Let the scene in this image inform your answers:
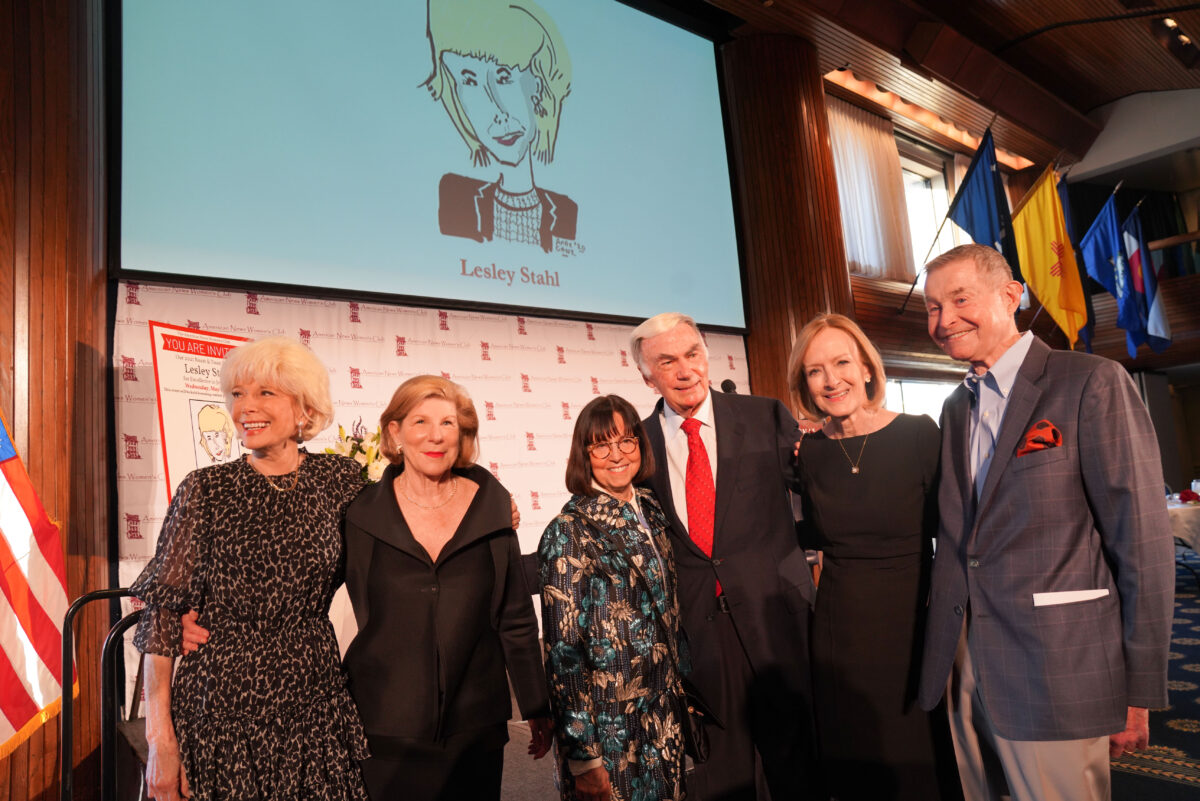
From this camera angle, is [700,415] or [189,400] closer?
[700,415]

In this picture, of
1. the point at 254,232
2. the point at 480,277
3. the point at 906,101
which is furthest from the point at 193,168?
the point at 906,101

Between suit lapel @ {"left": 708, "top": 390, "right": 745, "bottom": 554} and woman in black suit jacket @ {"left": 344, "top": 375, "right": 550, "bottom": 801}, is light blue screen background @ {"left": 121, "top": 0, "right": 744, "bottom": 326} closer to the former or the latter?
woman in black suit jacket @ {"left": 344, "top": 375, "right": 550, "bottom": 801}

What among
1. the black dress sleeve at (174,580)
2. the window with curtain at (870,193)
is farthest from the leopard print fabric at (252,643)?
the window with curtain at (870,193)

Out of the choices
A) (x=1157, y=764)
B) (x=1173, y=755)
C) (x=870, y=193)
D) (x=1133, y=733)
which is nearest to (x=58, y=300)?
(x=1133, y=733)

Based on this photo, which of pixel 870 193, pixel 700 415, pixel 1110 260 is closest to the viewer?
pixel 700 415

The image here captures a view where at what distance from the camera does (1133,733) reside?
1.67 m

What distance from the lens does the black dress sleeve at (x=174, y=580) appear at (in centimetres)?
166

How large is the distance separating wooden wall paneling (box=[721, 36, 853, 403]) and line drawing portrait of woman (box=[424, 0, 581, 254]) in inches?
78.0

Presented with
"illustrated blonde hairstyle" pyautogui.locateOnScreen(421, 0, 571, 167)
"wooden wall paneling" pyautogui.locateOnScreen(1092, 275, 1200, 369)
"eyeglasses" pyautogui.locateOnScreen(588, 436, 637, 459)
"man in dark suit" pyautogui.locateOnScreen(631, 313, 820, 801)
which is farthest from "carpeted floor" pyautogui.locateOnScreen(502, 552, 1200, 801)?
"wooden wall paneling" pyautogui.locateOnScreen(1092, 275, 1200, 369)

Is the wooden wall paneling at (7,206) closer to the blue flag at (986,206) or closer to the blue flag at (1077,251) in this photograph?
the blue flag at (986,206)

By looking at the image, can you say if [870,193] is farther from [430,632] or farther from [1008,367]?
[430,632]

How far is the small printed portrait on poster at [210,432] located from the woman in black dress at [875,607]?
2580 mm

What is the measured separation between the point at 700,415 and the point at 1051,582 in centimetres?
104

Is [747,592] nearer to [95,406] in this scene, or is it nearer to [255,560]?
[255,560]
